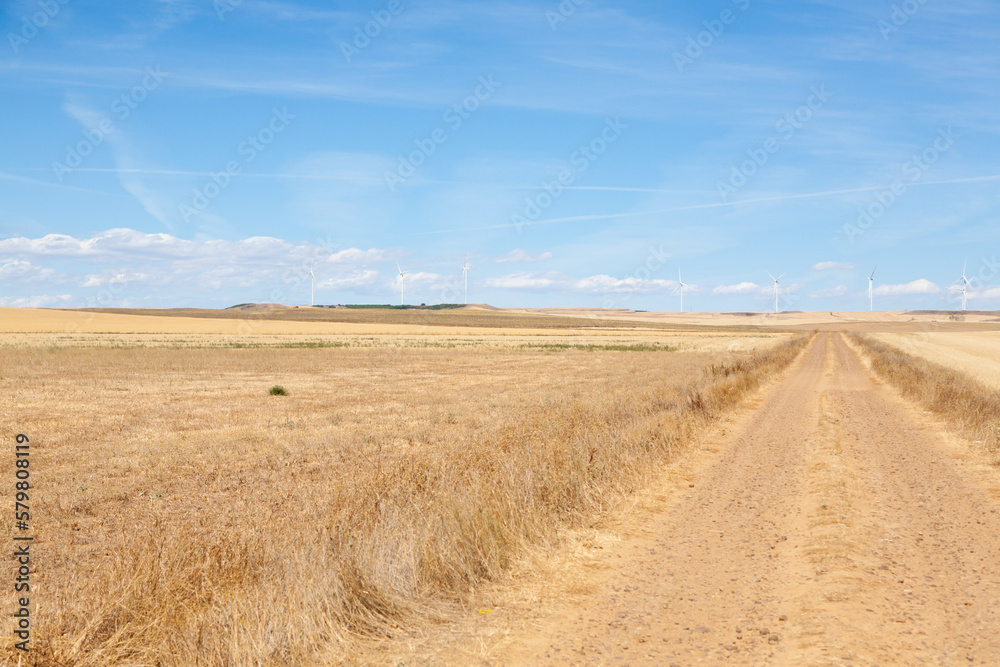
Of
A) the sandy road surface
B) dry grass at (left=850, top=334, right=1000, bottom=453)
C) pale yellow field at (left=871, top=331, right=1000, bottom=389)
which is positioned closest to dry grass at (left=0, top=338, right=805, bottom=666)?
the sandy road surface

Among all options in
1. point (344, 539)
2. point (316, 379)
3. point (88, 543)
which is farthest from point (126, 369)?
point (344, 539)

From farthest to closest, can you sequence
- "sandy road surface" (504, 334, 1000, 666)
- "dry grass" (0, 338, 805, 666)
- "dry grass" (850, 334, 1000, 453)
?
"dry grass" (850, 334, 1000, 453) < "sandy road surface" (504, 334, 1000, 666) < "dry grass" (0, 338, 805, 666)

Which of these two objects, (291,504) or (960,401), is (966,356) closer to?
(960,401)

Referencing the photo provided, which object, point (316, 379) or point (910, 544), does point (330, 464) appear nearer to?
point (910, 544)

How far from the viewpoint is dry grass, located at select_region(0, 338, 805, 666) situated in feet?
17.4

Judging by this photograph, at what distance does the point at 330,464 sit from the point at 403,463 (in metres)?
3.62

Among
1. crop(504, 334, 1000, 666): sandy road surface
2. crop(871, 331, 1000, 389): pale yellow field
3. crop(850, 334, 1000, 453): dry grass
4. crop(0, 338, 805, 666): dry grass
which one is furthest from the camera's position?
crop(871, 331, 1000, 389): pale yellow field

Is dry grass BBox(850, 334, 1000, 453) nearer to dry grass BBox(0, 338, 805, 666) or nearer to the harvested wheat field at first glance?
the harvested wheat field

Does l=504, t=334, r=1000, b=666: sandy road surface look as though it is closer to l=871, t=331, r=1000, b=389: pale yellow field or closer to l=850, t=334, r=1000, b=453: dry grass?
l=850, t=334, r=1000, b=453: dry grass

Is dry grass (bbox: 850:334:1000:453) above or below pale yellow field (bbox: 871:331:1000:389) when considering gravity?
above

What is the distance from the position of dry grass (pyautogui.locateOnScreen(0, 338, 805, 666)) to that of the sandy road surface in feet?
3.91

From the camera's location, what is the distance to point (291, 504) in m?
10.2

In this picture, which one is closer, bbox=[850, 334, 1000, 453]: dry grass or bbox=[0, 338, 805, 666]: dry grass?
bbox=[0, 338, 805, 666]: dry grass

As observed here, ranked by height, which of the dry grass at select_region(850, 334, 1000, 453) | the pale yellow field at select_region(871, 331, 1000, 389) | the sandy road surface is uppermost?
the dry grass at select_region(850, 334, 1000, 453)
